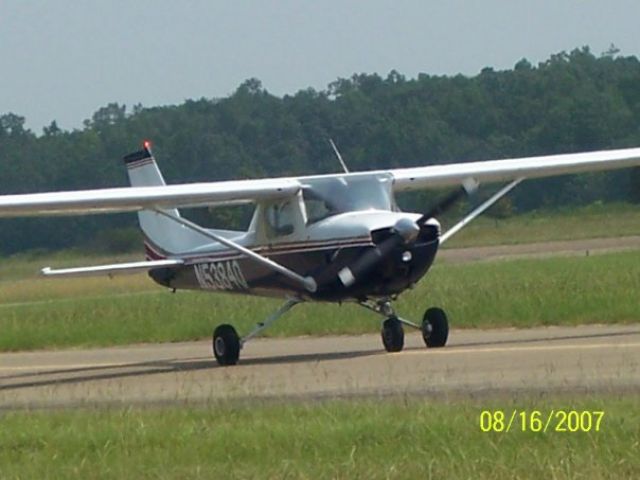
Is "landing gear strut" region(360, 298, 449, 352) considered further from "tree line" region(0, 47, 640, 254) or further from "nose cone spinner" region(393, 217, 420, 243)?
"tree line" region(0, 47, 640, 254)

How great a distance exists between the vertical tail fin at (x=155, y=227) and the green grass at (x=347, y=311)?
2155mm

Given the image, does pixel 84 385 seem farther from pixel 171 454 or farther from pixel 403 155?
pixel 403 155

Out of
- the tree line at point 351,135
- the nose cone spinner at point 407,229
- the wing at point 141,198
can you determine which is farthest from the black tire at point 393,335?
the tree line at point 351,135

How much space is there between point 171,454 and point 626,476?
123 inches

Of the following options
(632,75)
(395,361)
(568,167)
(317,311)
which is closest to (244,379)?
(395,361)

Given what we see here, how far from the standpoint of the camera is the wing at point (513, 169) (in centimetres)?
2112

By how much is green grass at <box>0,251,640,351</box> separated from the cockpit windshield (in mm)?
3568

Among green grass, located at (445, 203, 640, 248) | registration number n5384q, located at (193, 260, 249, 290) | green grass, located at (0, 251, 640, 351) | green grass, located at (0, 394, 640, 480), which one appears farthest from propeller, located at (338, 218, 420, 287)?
green grass, located at (445, 203, 640, 248)

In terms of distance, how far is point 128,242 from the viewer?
46406 millimetres

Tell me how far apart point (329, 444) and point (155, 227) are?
12534 mm

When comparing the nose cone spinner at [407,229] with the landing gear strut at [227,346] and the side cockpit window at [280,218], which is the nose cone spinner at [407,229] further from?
the landing gear strut at [227,346]

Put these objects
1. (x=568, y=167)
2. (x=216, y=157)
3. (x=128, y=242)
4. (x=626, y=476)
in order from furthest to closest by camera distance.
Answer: (x=216, y=157) < (x=128, y=242) < (x=568, y=167) < (x=626, y=476)
